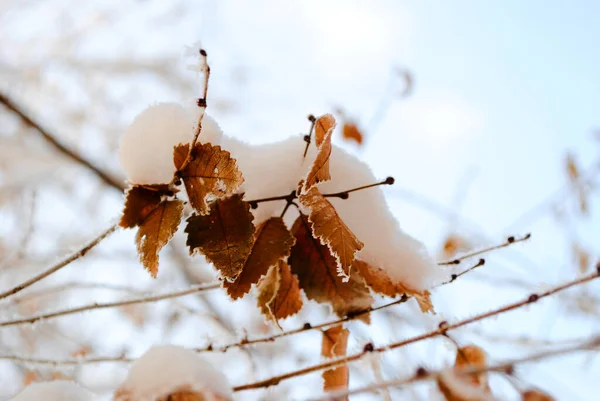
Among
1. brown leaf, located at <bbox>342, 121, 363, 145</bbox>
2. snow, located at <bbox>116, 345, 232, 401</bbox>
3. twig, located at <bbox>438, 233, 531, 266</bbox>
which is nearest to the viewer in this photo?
snow, located at <bbox>116, 345, 232, 401</bbox>

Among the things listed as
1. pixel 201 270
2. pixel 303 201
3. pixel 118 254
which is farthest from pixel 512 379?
pixel 201 270

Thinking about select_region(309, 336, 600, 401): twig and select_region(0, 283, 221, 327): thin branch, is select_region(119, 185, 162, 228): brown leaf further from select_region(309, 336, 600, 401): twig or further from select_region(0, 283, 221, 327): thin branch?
select_region(309, 336, 600, 401): twig

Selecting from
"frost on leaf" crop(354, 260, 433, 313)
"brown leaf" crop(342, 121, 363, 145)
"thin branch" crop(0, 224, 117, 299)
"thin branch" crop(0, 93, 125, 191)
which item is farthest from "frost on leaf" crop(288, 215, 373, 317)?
"thin branch" crop(0, 93, 125, 191)

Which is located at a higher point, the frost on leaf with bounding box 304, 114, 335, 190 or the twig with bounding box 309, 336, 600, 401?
the frost on leaf with bounding box 304, 114, 335, 190

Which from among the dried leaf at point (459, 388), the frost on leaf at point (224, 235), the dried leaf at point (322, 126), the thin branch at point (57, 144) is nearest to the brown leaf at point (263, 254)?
the frost on leaf at point (224, 235)

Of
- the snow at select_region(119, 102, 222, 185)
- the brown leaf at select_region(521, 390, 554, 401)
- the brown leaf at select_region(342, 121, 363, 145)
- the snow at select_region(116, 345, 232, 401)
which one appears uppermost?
the brown leaf at select_region(342, 121, 363, 145)

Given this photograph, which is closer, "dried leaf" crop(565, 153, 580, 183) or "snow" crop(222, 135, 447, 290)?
"snow" crop(222, 135, 447, 290)

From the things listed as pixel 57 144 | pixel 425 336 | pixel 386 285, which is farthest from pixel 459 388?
pixel 57 144
